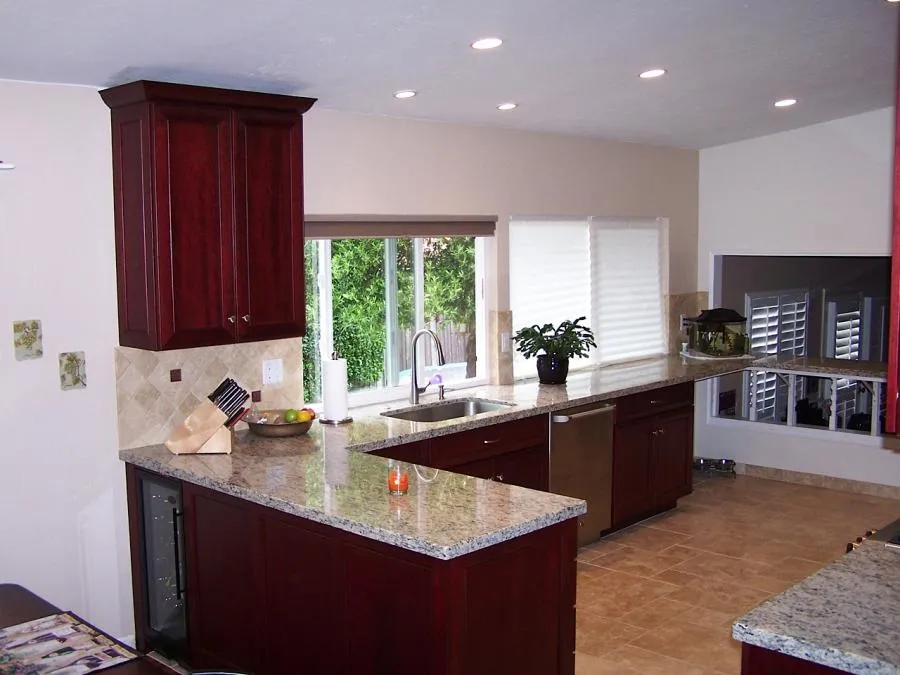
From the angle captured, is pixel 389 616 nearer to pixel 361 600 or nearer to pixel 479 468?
pixel 361 600

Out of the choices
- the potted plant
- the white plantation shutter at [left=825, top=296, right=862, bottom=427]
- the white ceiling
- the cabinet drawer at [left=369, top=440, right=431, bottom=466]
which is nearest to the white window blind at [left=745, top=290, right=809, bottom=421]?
the white plantation shutter at [left=825, top=296, right=862, bottom=427]

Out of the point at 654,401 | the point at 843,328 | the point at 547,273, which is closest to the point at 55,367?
the point at 547,273

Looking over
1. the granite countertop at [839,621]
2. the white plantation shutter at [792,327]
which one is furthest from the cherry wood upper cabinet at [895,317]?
the white plantation shutter at [792,327]

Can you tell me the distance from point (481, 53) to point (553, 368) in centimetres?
227

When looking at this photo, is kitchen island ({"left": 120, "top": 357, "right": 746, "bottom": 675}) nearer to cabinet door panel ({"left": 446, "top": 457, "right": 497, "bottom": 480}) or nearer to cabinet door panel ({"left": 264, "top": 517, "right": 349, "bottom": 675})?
cabinet door panel ({"left": 264, "top": 517, "right": 349, "bottom": 675})

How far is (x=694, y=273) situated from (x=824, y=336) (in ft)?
6.54

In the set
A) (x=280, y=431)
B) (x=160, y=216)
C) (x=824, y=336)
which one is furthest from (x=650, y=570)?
(x=824, y=336)

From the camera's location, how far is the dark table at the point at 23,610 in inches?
95.6

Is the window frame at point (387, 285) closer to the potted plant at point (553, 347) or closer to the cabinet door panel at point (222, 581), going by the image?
the potted plant at point (553, 347)

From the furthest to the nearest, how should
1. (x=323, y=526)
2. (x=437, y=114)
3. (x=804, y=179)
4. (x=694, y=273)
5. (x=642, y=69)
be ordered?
(x=694, y=273) → (x=804, y=179) → (x=437, y=114) → (x=642, y=69) → (x=323, y=526)

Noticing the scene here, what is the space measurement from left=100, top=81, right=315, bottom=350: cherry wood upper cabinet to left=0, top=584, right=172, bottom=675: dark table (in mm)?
1034

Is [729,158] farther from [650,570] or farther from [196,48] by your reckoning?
[196,48]

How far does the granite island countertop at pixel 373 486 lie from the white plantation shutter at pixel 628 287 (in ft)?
5.18

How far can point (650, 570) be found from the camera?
501 cm
